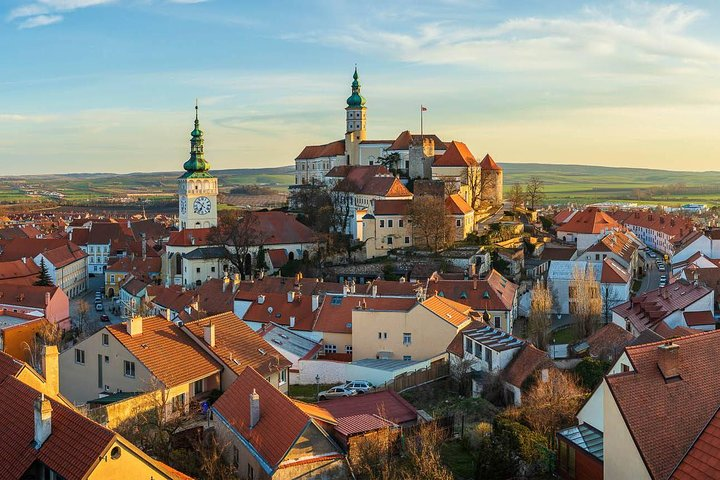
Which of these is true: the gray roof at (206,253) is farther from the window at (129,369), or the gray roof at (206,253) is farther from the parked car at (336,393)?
the window at (129,369)

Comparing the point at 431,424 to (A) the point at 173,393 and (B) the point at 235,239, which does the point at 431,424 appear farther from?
(B) the point at 235,239

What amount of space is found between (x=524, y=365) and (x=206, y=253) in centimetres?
4319

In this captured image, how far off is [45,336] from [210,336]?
19.8 metres

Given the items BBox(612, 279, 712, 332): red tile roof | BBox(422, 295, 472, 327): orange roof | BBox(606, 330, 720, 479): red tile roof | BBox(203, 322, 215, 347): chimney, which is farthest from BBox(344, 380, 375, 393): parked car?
BBox(606, 330, 720, 479): red tile roof

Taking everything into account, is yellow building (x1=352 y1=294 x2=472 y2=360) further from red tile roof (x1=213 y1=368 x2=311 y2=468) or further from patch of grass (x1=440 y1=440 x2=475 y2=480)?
red tile roof (x1=213 y1=368 x2=311 y2=468)

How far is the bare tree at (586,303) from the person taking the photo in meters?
45.2

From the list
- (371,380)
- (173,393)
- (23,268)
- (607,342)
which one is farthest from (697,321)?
(23,268)

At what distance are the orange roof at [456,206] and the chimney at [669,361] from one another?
4912cm

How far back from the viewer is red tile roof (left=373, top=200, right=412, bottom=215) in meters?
66.6

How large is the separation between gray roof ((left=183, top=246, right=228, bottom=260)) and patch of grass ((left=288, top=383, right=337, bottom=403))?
109 ft

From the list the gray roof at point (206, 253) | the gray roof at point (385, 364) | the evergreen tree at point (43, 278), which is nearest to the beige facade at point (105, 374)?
the gray roof at point (385, 364)

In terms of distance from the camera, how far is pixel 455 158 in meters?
77.2

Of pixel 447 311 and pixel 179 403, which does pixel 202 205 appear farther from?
pixel 179 403

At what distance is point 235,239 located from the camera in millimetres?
67125
